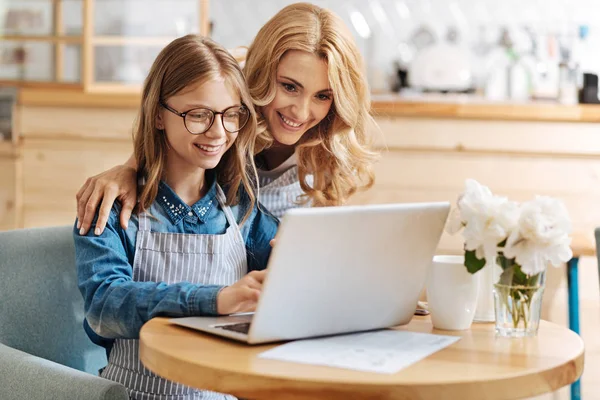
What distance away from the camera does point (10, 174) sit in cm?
350

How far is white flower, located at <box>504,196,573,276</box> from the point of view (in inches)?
48.1

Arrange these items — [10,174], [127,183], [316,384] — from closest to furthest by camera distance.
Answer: [316,384] → [127,183] → [10,174]

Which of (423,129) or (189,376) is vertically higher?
(423,129)

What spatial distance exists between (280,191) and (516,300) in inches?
32.6

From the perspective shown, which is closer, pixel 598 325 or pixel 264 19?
pixel 598 325

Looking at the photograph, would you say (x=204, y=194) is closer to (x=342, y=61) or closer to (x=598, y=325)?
(x=342, y=61)

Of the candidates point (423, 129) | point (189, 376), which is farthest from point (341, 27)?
point (423, 129)

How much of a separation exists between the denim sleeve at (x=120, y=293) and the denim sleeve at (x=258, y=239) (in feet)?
1.02

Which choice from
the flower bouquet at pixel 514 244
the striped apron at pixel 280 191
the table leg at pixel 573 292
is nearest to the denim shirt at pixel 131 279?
the striped apron at pixel 280 191

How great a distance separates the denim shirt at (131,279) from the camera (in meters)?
1.32

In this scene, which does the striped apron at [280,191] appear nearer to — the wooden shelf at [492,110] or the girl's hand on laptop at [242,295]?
the girl's hand on laptop at [242,295]

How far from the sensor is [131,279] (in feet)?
4.76

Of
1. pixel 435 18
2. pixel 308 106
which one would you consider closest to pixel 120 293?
pixel 308 106

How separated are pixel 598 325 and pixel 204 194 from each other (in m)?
1.94
